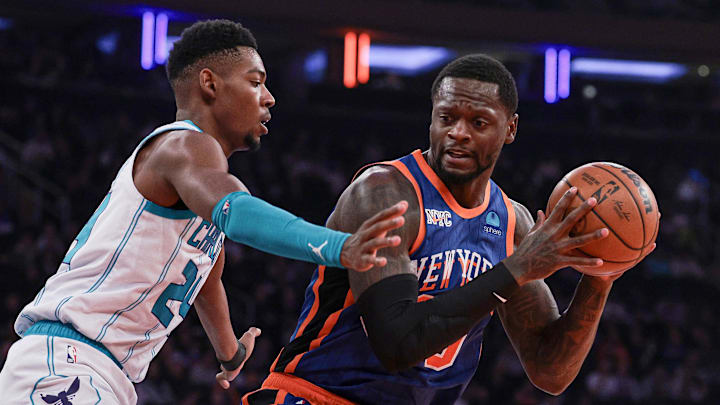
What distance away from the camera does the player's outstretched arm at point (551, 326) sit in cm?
352

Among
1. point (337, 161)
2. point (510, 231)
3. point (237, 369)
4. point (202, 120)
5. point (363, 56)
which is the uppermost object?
point (363, 56)

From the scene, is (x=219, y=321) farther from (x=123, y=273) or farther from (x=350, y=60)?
(x=350, y=60)

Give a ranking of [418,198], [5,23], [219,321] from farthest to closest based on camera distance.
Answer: [5,23] < [219,321] < [418,198]

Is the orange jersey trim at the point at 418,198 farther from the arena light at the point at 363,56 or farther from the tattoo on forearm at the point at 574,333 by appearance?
the arena light at the point at 363,56

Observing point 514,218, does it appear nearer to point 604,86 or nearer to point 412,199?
point 412,199

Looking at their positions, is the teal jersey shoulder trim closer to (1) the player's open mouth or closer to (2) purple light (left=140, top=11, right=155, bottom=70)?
(1) the player's open mouth

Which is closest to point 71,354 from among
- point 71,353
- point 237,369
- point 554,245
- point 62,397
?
point 71,353

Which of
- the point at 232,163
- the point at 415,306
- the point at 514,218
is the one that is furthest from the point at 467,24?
the point at 415,306

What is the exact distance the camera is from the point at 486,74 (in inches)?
135

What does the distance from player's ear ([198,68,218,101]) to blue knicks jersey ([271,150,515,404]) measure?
29.1 inches

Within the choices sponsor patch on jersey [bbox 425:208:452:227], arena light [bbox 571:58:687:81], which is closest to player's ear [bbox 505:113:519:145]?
sponsor patch on jersey [bbox 425:208:452:227]

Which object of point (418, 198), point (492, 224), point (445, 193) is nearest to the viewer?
point (418, 198)

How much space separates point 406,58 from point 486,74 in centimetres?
1512

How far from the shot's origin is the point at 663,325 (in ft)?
43.2
